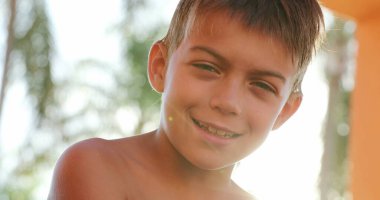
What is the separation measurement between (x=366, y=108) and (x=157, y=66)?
10.7 ft

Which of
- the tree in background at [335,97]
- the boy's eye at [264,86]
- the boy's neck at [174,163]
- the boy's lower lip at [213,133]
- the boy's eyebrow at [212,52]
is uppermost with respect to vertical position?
the tree in background at [335,97]

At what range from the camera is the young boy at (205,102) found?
1.69m

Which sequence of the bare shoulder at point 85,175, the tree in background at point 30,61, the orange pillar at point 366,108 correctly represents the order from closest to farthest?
the bare shoulder at point 85,175
the orange pillar at point 366,108
the tree in background at point 30,61

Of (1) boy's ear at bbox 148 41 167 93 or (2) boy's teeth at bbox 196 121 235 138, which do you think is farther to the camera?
(1) boy's ear at bbox 148 41 167 93

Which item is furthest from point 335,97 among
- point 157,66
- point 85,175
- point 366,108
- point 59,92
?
point 85,175

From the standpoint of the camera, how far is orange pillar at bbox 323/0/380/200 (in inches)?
187

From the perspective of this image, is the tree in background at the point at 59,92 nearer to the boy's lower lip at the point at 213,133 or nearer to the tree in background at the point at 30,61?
the tree in background at the point at 30,61

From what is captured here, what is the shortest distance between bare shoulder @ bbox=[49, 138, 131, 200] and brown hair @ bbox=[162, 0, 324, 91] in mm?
363

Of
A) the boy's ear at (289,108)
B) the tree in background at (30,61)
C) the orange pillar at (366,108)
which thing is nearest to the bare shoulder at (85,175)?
the boy's ear at (289,108)

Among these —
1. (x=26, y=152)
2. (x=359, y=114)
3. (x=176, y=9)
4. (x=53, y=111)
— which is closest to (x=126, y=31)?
(x=53, y=111)

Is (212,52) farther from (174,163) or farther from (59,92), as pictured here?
(59,92)

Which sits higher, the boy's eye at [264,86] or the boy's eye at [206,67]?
the boy's eye at [264,86]

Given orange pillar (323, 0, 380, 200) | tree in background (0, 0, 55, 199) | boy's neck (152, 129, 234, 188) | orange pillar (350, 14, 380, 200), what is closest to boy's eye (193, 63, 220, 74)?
boy's neck (152, 129, 234, 188)

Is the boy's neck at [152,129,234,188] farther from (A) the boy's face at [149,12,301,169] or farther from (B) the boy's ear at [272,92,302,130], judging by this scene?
(B) the boy's ear at [272,92,302,130]
